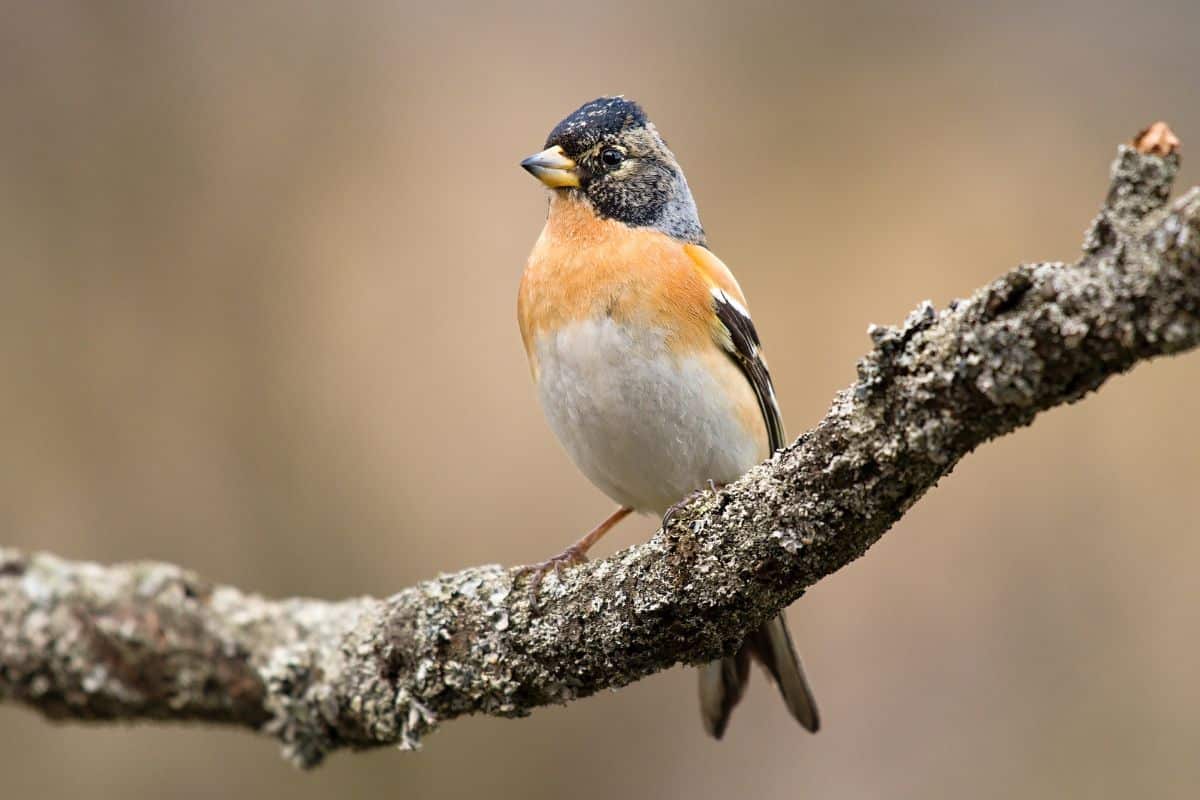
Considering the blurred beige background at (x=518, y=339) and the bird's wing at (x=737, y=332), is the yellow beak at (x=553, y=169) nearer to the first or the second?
the bird's wing at (x=737, y=332)

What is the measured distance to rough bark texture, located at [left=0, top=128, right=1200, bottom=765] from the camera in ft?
5.13

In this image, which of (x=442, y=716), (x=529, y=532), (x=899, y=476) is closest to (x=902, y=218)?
(x=529, y=532)

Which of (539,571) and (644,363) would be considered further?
(644,363)

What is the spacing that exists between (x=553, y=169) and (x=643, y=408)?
888 millimetres

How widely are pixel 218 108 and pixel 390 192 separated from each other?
100 centimetres

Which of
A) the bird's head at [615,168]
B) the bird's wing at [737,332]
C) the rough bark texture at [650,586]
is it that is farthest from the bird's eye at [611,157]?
the rough bark texture at [650,586]

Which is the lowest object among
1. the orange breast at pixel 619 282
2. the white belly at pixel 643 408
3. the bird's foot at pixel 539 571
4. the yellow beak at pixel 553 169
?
the bird's foot at pixel 539 571

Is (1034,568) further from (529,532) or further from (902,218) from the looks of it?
(529,532)

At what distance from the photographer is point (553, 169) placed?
3623mm

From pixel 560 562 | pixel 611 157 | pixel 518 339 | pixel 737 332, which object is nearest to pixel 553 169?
pixel 611 157

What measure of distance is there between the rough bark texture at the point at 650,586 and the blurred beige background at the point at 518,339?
1648 mm

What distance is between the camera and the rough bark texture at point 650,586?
156 cm

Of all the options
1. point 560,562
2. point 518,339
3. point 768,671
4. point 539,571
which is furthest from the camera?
point 518,339

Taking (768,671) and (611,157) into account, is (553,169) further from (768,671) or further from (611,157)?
(768,671)
